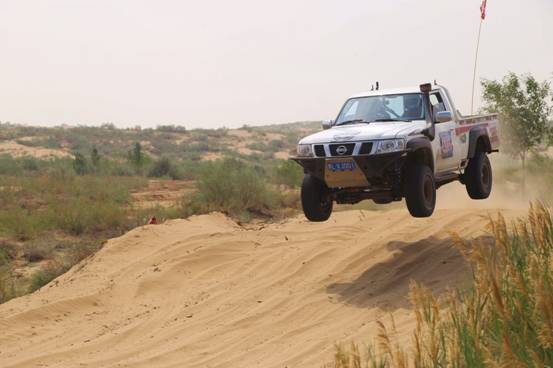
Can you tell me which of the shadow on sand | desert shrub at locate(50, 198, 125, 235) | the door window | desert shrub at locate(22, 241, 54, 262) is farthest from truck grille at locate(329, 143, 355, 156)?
desert shrub at locate(50, 198, 125, 235)

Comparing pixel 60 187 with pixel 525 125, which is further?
pixel 60 187

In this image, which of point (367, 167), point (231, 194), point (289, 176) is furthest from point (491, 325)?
point (289, 176)

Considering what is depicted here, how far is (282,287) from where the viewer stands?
1046cm

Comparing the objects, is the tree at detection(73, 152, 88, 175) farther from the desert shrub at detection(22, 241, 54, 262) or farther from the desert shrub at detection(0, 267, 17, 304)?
the desert shrub at detection(0, 267, 17, 304)

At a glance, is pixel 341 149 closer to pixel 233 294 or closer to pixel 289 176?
pixel 233 294

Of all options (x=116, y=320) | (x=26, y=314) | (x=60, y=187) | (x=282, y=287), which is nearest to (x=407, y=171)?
(x=282, y=287)

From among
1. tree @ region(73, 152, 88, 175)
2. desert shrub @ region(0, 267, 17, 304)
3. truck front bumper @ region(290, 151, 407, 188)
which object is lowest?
desert shrub @ region(0, 267, 17, 304)

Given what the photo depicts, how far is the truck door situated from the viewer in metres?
10.8

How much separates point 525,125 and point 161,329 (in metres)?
12.6

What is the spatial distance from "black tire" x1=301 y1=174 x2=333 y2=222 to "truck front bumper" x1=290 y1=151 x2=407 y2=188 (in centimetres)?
28

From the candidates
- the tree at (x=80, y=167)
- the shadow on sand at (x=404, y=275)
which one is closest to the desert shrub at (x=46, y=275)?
the shadow on sand at (x=404, y=275)

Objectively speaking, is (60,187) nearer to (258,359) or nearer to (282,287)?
(282,287)

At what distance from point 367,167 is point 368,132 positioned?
50 cm

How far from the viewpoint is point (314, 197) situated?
10.4m
